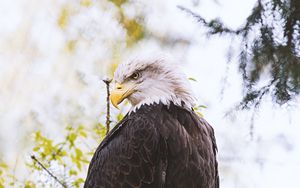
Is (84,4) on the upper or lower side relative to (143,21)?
upper

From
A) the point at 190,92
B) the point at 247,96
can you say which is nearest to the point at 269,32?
the point at 247,96

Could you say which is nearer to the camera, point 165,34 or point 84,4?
point 165,34

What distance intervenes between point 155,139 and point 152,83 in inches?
12.8

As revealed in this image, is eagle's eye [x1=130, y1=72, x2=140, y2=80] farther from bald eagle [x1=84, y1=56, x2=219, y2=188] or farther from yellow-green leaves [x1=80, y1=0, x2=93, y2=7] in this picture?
yellow-green leaves [x1=80, y1=0, x2=93, y2=7]

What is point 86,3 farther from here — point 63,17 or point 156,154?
point 156,154

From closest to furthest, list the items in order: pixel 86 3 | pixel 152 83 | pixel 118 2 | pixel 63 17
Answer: pixel 152 83
pixel 118 2
pixel 86 3
pixel 63 17

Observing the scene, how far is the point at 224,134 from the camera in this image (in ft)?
11.3

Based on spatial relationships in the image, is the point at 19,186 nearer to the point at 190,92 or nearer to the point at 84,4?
the point at 190,92

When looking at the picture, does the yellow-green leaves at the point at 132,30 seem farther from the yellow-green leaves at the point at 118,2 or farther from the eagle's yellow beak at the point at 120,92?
the eagle's yellow beak at the point at 120,92

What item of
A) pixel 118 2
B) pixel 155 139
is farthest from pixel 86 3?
pixel 155 139

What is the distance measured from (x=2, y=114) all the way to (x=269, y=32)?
2115mm

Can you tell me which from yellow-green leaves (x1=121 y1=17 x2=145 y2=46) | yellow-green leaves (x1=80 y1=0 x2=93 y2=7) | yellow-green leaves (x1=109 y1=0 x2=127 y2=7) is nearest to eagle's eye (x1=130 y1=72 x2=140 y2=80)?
yellow-green leaves (x1=121 y1=17 x2=145 y2=46)

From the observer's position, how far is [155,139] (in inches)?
85.2

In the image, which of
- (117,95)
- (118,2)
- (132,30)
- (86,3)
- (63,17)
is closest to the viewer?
(117,95)
